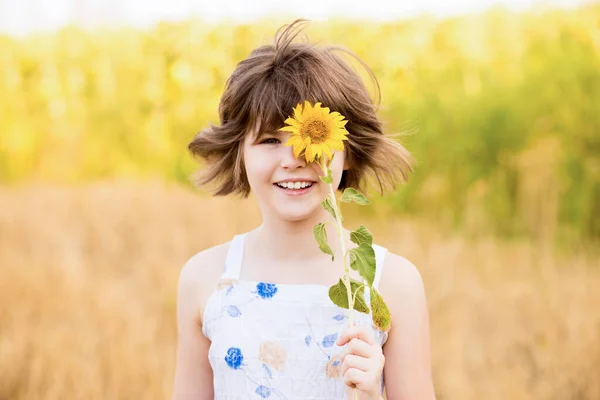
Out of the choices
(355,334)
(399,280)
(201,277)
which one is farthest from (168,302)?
(355,334)

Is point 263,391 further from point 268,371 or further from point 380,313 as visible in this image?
point 380,313

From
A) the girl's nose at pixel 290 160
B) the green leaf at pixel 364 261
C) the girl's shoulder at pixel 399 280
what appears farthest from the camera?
the girl's shoulder at pixel 399 280

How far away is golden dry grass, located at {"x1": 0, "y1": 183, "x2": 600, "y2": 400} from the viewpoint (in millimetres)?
3078

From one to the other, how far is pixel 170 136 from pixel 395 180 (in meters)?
4.07

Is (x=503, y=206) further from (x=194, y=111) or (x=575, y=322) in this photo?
(x=194, y=111)

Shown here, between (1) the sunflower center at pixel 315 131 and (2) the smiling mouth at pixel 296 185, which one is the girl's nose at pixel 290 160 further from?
(1) the sunflower center at pixel 315 131

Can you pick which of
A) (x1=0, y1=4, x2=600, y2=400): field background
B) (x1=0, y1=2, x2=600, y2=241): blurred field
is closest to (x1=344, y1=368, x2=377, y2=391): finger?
(x1=0, y1=4, x2=600, y2=400): field background

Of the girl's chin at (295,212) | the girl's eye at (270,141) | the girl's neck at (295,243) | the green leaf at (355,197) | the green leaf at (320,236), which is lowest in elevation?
the girl's neck at (295,243)

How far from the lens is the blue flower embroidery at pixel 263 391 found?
1.56m

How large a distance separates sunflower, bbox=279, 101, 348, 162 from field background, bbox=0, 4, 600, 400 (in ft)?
3.31

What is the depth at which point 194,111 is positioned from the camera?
220 inches

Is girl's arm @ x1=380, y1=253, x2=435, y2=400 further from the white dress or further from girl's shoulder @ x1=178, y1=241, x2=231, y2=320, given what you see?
girl's shoulder @ x1=178, y1=241, x2=231, y2=320

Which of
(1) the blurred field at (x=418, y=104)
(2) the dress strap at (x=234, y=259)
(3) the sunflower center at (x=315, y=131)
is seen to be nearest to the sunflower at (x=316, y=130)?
(3) the sunflower center at (x=315, y=131)

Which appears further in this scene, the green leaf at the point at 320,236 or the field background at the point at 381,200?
the field background at the point at 381,200
